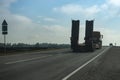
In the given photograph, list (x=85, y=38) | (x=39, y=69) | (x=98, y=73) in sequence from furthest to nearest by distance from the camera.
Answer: (x=85, y=38) → (x=39, y=69) → (x=98, y=73)

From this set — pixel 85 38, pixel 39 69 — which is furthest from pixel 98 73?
pixel 85 38

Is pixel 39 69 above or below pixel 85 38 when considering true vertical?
below

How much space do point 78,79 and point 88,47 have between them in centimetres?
3113

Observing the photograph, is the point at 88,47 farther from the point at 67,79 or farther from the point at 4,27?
the point at 67,79

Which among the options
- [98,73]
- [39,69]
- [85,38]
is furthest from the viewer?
[85,38]

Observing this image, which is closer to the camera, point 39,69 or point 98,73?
point 98,73

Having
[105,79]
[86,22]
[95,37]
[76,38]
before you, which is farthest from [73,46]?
[105,79]

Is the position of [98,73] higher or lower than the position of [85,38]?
lower

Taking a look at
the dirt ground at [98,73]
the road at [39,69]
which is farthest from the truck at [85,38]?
the dirt ground at [98,73]

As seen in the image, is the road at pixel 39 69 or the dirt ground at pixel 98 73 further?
the dirt ground at pixel 98 73

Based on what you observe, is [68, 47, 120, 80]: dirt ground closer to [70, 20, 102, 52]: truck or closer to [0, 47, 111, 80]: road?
[0, 47, 111, 80]: road

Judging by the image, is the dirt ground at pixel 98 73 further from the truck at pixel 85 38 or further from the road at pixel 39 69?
the truck at pixel 85 38

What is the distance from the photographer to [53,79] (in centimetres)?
1084

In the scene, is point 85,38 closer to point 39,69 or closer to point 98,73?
point 39,69
